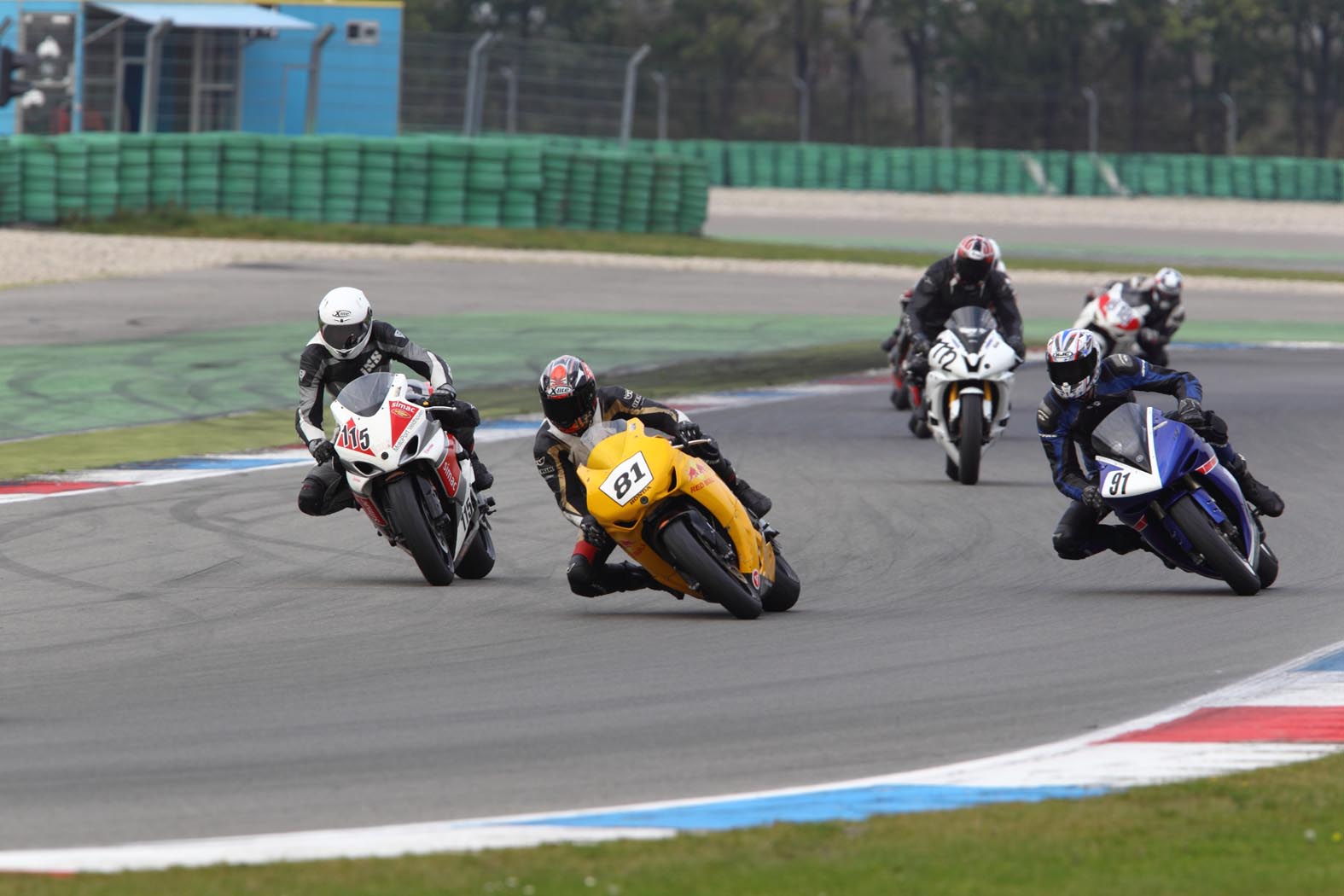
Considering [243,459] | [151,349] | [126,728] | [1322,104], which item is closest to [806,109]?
[1322,104]

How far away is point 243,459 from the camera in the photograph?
1413 cm

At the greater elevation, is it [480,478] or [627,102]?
[627,102]

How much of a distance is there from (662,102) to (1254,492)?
143 ft

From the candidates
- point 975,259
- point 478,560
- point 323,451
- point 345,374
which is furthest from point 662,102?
point 323,451

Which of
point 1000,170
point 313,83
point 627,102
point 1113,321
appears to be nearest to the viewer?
point 1113,321

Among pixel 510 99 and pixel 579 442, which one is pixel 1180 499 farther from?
pixel 510 99

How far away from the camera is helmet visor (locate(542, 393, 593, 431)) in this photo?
8.76 metres

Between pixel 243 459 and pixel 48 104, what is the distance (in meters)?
26.5

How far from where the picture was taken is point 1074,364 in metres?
9.67

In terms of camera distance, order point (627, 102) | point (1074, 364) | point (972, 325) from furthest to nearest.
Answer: point (627, 102) → point (972, 325) → point (1074, 364)

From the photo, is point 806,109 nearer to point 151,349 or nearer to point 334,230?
point 334,230

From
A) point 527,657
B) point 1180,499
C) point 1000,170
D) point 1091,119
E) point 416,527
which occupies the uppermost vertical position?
point 1091,119

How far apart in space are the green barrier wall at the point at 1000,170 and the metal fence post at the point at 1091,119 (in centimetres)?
45

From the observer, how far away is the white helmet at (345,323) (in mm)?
10289
